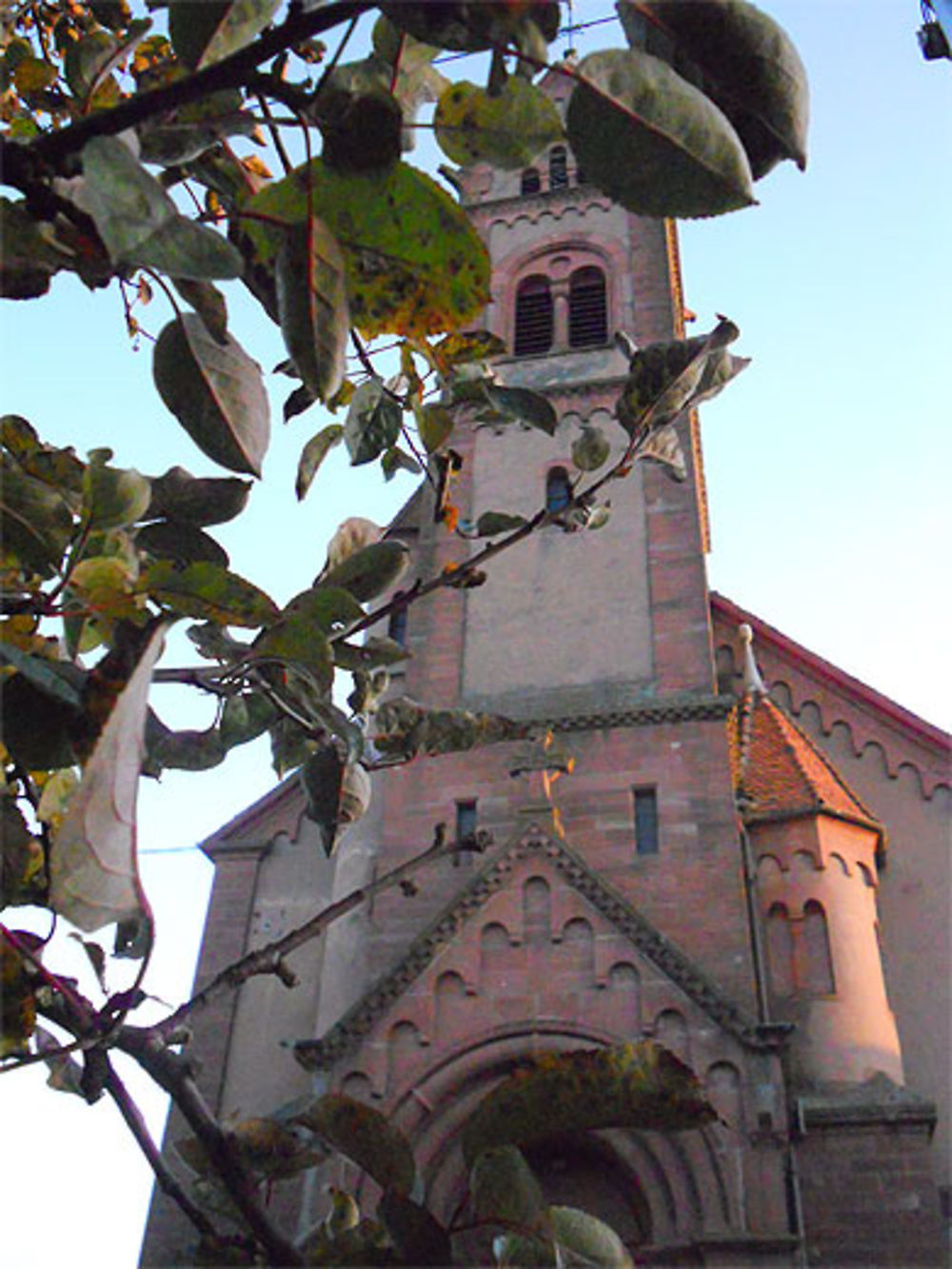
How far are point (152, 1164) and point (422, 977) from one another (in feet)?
32.0

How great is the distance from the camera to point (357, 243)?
5.11ft

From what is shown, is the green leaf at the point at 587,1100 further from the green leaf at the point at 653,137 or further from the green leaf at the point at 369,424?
the green leaf at the point at 369,424

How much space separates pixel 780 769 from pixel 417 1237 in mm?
12119

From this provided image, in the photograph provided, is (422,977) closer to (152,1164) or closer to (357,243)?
(152,1164)

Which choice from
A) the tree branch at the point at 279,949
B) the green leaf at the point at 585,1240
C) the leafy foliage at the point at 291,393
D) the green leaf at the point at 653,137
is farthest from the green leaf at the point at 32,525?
the green leaf at the point at 585,1240

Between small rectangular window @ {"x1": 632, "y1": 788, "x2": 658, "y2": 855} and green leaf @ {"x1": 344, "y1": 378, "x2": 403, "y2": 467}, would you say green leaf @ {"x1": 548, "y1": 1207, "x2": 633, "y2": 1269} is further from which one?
small rectangular window @ {"x1": 632, "y1": 788, "x2": 658, "y2": 855}

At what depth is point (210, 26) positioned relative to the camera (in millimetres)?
1452

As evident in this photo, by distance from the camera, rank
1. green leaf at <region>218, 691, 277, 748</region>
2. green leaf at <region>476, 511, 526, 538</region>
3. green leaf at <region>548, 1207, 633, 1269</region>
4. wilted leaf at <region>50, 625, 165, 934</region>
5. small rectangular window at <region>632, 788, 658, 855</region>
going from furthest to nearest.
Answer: small rectangular window at <region>632, 788, 658, 855</region>
green leaf at <region>218, 691, 277, 748</region>
green leaf at <region>476, 511, 526, 538</region>
green leaf at <region>548, 1207, 633, 1269</region>
wilted leaf at <region>50, 625, 165, 934</region>

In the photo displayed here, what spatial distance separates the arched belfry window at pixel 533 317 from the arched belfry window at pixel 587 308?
342mm

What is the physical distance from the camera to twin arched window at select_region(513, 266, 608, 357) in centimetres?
1842

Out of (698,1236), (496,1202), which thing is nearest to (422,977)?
(698,1236)

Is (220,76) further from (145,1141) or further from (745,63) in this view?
(145,1141)

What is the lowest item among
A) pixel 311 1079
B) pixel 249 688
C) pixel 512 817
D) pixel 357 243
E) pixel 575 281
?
pixel 357 243

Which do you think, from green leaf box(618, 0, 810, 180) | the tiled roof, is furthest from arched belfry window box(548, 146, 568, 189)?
green leaf box(618, 0, 810, 180)
